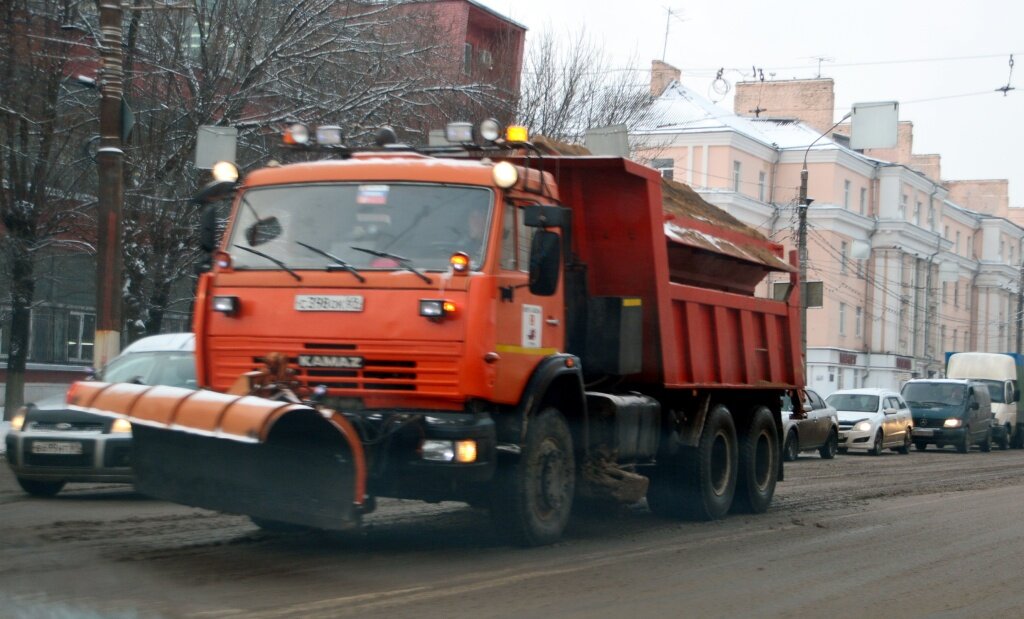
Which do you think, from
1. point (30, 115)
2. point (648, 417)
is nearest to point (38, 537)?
point (648, 417)

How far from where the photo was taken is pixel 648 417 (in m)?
11.3

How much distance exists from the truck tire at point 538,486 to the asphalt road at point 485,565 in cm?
19

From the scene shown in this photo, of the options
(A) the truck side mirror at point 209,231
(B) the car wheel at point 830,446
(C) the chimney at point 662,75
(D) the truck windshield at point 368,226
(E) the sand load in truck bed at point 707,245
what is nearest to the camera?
(D) the truck windshield at point 368,226

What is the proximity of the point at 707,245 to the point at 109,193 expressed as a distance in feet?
26.0

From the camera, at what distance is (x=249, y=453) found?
8.30 metres

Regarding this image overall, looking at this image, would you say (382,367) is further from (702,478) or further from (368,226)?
(702,478)

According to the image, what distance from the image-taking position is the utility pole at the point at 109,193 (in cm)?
1620

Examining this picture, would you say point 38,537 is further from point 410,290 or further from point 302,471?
point 410,290

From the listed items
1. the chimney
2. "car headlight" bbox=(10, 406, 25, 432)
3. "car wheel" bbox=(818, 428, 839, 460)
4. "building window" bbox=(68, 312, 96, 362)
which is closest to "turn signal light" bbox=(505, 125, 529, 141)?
"car headlight" bbox=(10, 406, 25, 432)

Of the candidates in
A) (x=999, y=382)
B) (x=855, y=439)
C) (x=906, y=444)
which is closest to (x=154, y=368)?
(x=855, y=439)

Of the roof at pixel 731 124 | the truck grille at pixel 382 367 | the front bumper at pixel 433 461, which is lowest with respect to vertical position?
the front bumper at pixel 433 461

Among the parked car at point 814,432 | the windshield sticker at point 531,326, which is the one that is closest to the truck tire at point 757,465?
the windshield sticker at point 531,326

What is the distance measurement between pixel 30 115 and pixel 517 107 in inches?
398

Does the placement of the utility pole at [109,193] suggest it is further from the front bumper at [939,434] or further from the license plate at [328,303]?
the front bumper at [939,434]
